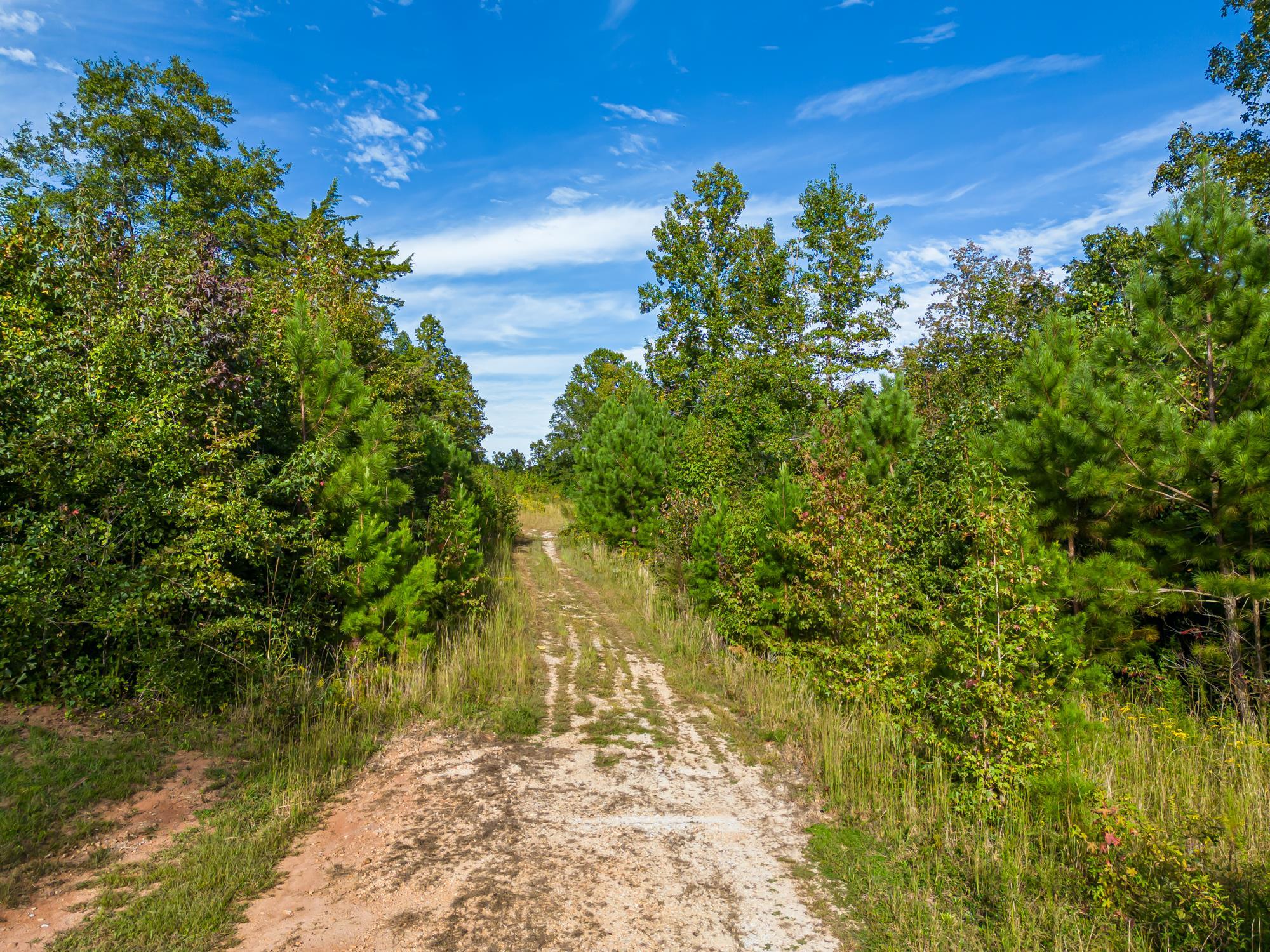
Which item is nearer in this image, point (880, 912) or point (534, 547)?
point (880, 912)

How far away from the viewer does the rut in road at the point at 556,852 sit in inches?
152

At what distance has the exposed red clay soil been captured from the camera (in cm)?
378

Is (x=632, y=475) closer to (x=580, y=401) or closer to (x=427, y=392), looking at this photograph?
(x=427, y=392)

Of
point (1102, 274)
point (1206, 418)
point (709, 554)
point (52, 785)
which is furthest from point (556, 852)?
point (1102, 274)

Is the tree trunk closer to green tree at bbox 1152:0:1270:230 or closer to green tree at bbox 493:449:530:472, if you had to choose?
green tree at bbox 1152:0:1270:230

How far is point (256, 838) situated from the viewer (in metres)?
4.77

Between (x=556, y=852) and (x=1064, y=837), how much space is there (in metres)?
3.57

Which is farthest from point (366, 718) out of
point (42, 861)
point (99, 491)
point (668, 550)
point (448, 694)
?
point (668, 550)

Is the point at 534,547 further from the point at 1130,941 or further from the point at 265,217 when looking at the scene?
the point at 1130,941

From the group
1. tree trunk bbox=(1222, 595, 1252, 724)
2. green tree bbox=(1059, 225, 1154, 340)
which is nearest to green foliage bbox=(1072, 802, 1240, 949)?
tree trunk bbox=(1222, 595, 1252, 724)

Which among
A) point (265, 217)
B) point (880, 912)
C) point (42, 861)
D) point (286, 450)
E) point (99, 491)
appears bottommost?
point (880, 912)

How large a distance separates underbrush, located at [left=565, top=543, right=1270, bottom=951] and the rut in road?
53 cm

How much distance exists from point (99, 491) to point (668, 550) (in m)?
10.6

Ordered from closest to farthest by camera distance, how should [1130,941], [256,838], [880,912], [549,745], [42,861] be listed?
1. [1130,941]
2. [880,912]
3. [42,861]
4. [256,838]
5. [549,745]
